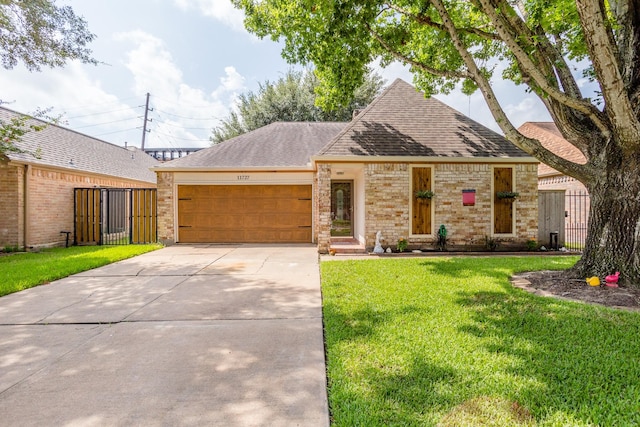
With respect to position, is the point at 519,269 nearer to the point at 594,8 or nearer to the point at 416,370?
the point at 594,8

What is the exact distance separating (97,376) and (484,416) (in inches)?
118

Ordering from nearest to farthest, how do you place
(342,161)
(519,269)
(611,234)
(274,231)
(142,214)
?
(611,234), (519,269), (342,161), (274,231), (142,214)

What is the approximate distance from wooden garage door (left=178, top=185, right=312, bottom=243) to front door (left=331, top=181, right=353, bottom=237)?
1967 millimetres

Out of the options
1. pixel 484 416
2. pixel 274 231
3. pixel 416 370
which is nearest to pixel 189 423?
pixel 416 370

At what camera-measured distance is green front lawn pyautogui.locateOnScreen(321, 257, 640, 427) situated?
2154 mm

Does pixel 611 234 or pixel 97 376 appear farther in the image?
pixel 611 234

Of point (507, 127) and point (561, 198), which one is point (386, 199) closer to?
point (507, 127)

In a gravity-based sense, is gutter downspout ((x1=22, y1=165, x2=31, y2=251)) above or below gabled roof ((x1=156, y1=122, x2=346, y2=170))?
below

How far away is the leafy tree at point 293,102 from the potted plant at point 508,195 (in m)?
15.9

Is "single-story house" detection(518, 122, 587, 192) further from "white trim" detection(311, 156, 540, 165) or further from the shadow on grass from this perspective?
the shadow on grass

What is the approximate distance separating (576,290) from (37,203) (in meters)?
14.6

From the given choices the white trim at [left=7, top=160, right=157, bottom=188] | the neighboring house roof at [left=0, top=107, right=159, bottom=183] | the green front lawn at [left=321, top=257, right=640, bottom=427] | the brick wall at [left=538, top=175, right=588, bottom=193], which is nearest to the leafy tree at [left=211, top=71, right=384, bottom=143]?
the neighboring house roof at [left=0, top=107, right=159, bottom=183]

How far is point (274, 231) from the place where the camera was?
11883 millimetres

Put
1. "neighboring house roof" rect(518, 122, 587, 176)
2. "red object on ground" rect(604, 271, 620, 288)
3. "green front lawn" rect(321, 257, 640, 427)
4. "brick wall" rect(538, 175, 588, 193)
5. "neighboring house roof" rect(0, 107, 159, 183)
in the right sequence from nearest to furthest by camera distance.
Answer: "green front lawn" rect(321, 257, 640, 427) → "red object on ground" rect(604, 271, 620, 288) → "neighboring house roof" rect(0, 107, 159, 183) → "brick wall" rect(538, 175, 588, 193) → "neighboring house roof" rect(518, 122, 587, 176)
